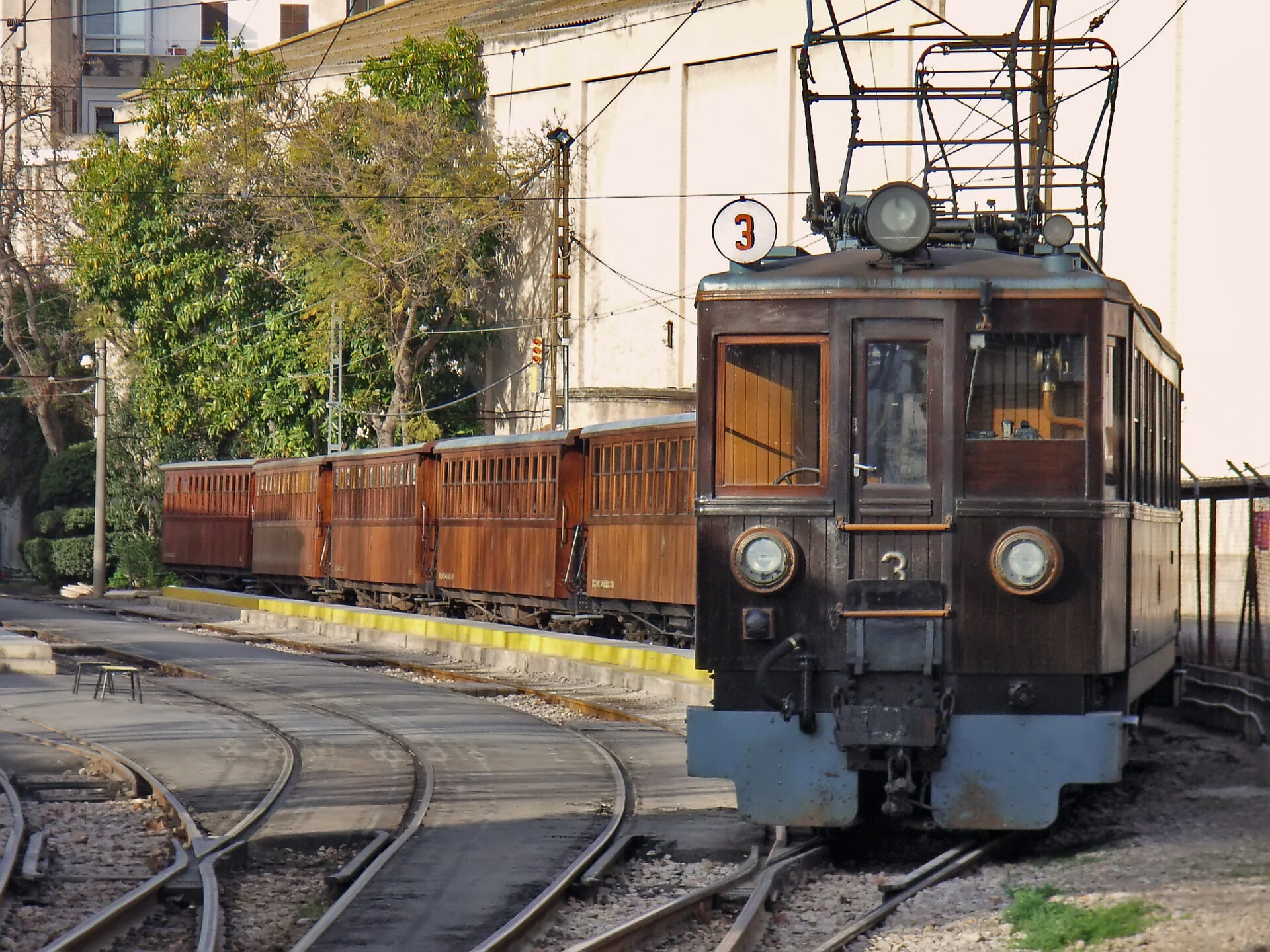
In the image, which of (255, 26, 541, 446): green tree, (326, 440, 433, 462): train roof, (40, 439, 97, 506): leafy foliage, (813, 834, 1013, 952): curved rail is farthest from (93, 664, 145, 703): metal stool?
(40, 439, 97, 506): leafy foliage

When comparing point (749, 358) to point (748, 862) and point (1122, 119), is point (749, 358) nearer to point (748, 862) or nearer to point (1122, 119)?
point (748, 862)

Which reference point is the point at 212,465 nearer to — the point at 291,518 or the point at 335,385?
the point at 335,385

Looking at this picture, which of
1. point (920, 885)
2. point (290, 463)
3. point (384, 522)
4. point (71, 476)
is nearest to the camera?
point (920, 885)

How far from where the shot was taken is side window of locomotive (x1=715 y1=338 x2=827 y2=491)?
8117 millimetres

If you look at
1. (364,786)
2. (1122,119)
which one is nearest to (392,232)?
(1122,119)

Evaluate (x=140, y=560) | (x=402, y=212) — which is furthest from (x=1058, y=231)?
(x=140, y=560)

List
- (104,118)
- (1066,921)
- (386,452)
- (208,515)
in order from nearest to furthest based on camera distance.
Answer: (1066,921) < (386,452) < (208,515) < (104,118)

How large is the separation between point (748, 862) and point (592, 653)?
37.2ft

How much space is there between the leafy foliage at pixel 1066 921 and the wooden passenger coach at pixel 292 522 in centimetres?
2525

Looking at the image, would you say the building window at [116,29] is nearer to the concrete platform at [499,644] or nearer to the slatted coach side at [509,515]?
the concrete platform at [499,644]

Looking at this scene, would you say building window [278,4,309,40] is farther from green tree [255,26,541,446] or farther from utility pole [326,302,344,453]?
utility pole [326,302,344,453]

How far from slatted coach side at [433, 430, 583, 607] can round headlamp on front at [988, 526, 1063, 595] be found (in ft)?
45.0

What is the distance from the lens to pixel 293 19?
2479 inches

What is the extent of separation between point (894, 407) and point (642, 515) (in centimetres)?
1117
